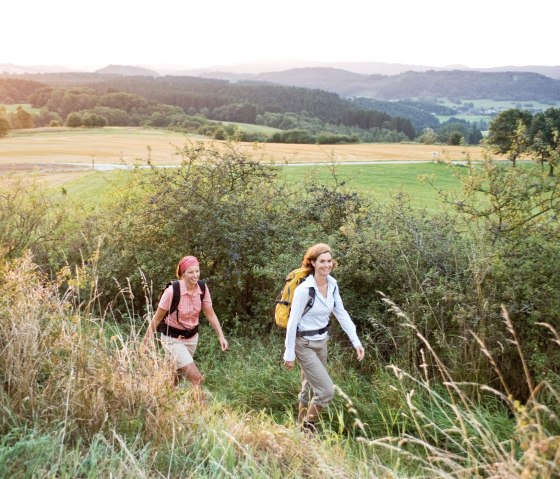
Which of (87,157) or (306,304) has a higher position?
(306,304)

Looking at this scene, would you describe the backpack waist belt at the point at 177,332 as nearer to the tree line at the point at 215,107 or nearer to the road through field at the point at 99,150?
the road through field at the point at 99,150

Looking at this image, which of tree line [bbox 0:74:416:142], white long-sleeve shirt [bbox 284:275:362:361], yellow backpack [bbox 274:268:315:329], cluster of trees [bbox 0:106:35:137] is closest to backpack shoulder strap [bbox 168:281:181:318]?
yellow backpack [bbox 274:268:315:329]

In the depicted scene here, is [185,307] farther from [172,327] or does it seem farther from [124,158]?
[124,158]

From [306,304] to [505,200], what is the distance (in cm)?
404

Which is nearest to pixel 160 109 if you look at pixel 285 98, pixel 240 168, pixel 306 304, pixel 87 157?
pixel 285 98

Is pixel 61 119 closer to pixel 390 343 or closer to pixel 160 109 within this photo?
pixel 160 109

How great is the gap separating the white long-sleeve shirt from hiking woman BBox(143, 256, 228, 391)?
1.18 m

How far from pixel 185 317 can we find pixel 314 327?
65.3 inches

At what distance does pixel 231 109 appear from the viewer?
111 metres

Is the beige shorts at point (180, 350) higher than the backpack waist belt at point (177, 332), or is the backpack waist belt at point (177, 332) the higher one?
the backpack waist belt at point (177, 332)

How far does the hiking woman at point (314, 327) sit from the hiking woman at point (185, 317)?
46.2 inches

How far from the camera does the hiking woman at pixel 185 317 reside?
6345 millimetres

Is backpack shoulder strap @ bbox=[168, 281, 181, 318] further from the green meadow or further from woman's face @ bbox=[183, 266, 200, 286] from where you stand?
the green meadow

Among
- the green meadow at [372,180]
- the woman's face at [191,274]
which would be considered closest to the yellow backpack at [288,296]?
the woman's face at [191,274]
